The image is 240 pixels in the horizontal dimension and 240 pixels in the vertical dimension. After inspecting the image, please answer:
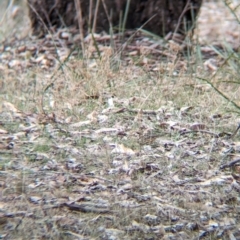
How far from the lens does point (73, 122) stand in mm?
4738

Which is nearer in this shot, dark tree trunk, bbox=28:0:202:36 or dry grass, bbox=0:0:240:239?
dry grass, bbox=0:0:240:239

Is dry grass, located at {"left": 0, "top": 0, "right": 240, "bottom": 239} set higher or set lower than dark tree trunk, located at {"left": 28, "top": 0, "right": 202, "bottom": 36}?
higher

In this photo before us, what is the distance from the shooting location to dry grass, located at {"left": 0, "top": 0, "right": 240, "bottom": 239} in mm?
3547

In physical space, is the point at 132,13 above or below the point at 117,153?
below

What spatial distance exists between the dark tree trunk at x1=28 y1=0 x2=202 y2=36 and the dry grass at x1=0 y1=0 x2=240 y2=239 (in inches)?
35.8

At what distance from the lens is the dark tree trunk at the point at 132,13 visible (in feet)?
21.9

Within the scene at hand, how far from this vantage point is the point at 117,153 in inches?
167

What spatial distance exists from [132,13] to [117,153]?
9.10 ft

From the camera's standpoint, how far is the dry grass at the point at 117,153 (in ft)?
11.6

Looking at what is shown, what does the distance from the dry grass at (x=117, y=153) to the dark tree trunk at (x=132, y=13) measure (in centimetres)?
91

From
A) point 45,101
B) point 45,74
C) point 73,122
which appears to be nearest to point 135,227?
point 73,122

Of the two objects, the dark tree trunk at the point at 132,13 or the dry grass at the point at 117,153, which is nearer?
the dry grass at the point at 117,153

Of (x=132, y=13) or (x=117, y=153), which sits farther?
(x=132, y=13)

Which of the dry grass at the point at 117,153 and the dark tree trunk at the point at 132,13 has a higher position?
the dry grass at the point at 117,153
